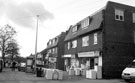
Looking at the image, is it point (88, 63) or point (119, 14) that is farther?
point (88, 63)

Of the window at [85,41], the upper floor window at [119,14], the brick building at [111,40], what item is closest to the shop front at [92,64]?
the brick building at [111,40]

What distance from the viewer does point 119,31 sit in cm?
2364

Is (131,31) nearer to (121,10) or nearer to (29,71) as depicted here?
(121,10)

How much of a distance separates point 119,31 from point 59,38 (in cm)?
2257

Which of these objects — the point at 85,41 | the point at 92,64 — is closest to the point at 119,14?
the point at 85,41

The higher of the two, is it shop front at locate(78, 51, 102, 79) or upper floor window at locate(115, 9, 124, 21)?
upper floor window at locate(115, 9, 124, 21)

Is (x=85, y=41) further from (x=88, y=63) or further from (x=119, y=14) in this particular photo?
(x=119, y=14)

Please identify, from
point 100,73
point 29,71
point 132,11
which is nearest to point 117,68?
point 100,73

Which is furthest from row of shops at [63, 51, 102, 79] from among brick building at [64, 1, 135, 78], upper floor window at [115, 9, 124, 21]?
upper floor window at [115, 9, 124, 21]

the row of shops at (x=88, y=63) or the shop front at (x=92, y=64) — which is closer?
the shop front at (x=92, y=64)

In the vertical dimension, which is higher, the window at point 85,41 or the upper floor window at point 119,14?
the upper floor window at point 119,14

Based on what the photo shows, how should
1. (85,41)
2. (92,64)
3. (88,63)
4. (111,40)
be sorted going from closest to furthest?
(111,40) < (92,64) < (88,63) < (85,41)

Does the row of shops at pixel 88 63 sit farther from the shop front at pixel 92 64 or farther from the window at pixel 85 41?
the window at pixel 85 41

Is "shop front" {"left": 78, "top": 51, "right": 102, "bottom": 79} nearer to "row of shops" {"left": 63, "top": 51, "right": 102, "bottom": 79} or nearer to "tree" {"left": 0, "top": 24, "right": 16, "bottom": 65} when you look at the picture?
"row of shops" {"left": 63, "top": 51, "right": 102, "bottom": 79}
